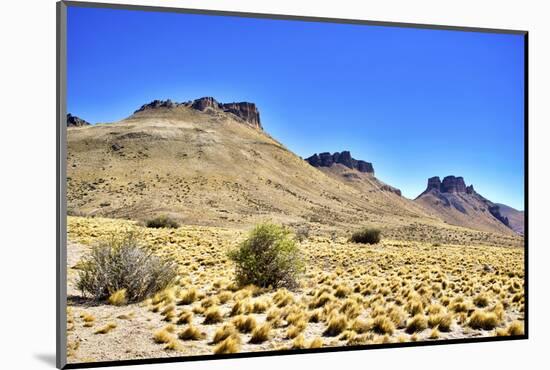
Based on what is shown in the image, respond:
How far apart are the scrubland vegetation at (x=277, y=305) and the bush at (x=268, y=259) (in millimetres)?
16

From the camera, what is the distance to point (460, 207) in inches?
992

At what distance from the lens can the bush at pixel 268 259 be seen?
9.35 m

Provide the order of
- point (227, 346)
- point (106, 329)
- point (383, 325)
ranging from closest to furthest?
point (106, 329) < point (227, 346) < point (383, 325)

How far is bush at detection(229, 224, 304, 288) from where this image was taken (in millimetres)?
9352

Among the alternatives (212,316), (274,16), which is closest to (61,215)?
(212,316)

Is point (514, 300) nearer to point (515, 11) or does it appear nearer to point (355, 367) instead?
point (355, 367)

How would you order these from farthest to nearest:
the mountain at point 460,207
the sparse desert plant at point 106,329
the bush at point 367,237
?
the bush at point 367,237, the mountain at point 460,207, the sparse desert plant at point 106,329

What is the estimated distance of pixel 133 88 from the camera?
922 cm

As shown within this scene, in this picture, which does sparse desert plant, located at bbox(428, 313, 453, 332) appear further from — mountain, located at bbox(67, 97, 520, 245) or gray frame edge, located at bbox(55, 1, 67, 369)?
mountain, located at bbox(67, 97, 520, 245)

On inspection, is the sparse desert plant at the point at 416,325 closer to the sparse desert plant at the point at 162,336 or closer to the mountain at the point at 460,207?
the sparse desert plant at the point at 162,336

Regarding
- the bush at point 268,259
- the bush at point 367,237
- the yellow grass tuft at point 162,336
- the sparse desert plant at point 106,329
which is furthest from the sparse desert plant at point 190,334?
the bush at point 367,237

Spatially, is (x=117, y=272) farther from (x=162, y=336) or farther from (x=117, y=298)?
(x=162, y=336)

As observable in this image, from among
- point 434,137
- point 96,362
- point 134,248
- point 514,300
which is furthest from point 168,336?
point 434,137

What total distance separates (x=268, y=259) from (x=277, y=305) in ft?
3.87
